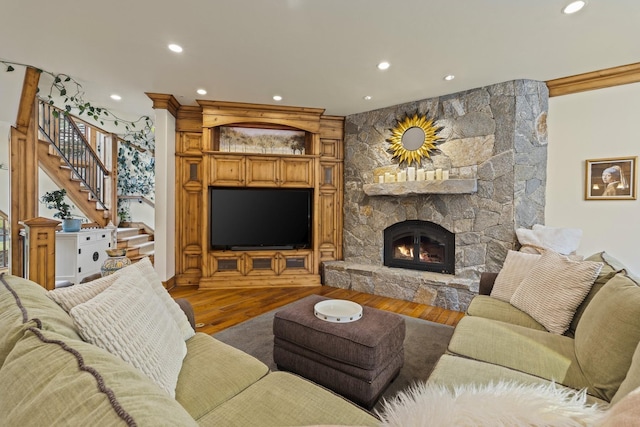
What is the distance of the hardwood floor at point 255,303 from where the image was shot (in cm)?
289

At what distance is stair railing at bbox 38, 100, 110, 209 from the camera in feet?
15.3

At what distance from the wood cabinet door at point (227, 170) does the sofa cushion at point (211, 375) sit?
289 centimetres

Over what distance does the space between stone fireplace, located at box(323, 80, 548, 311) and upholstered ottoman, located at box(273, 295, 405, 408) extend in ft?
6.21

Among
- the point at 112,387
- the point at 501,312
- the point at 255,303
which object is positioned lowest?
the point at 255,303

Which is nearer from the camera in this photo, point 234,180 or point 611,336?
point 611,336

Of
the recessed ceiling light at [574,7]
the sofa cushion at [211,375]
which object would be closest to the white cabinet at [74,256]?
the sofa cushion at [211,375]

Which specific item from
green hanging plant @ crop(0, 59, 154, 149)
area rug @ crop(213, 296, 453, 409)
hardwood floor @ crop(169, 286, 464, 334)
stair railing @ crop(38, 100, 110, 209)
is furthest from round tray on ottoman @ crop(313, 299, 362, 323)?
stair railing @ crop(38, 100, 110, 209)

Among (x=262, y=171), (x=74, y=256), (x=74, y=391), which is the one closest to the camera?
(x=74, y=391)

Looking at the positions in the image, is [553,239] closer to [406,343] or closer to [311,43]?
[406,343]

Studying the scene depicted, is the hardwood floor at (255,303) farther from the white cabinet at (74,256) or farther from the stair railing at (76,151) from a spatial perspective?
the stair railing at (76,151)

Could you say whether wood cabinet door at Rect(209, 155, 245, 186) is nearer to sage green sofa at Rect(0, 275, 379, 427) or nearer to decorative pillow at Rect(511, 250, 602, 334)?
sage green sofa at Rect(0, 275, 379, 427)

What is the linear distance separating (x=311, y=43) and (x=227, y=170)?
2165mm

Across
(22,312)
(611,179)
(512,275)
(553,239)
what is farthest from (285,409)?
(611,179)

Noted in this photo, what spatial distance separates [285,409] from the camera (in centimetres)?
98
